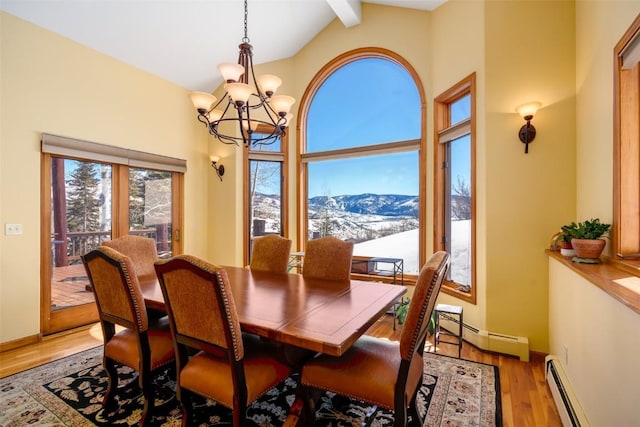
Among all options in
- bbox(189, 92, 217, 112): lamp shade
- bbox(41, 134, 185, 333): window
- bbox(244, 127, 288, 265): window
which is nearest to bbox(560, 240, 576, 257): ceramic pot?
bbox(189, 92, 217, 112): lamp shade

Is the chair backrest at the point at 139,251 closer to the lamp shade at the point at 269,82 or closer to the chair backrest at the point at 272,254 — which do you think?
the chair backrest at the point at 272,254

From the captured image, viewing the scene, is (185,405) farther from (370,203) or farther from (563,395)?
(370,203)

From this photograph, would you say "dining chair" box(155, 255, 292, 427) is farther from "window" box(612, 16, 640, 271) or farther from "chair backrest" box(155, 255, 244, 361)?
"window" box(612, 16, 640, 271)

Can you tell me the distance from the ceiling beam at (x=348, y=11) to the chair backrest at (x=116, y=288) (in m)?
3.63

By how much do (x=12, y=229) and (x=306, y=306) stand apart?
3.20 metres

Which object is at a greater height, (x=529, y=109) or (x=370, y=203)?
(x=529, y=109)

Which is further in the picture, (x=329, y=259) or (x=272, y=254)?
(x=272, y=254)

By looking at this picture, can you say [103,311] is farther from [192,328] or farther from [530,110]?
[530,110]

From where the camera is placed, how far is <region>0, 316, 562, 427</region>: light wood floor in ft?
6.26

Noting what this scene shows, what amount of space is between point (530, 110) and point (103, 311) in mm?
3570

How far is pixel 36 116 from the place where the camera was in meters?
3.10

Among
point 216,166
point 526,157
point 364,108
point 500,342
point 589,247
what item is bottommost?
point 500,342

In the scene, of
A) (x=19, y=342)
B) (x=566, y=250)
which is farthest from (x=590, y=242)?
(x=19, y=342)

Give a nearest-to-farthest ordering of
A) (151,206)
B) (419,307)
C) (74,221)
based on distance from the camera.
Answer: (419,307)
(74,221)
(151,206)
